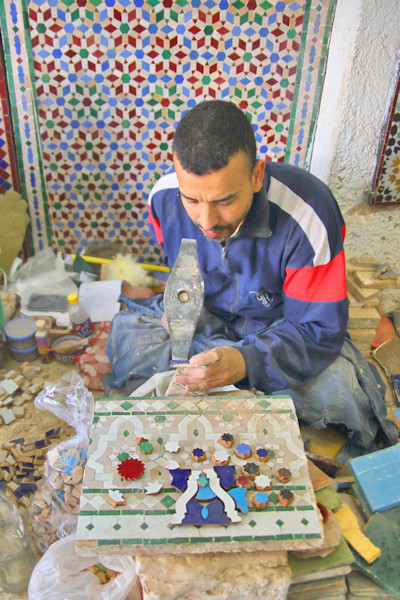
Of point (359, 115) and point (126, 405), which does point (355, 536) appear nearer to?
point (126, 405)

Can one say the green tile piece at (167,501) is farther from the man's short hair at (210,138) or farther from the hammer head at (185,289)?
the man's short hair at (210,138)

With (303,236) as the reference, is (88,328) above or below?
below

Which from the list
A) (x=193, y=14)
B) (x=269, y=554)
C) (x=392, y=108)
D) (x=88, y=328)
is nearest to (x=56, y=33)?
(x=193, y=14)

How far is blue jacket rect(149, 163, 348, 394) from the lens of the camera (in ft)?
6.88

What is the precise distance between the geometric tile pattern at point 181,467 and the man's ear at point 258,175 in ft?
2.53

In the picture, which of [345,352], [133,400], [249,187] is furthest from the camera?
[345,352]

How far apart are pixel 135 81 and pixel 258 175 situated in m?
1.29

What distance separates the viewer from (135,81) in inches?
114

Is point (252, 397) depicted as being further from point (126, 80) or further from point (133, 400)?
point (126, 80)

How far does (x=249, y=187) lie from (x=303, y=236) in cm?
35

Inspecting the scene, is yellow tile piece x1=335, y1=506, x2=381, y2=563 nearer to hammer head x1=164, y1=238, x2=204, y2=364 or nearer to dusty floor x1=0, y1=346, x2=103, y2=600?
hammer head x1=164, y1=238, x2=204, y2=364

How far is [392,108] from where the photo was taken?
274cm

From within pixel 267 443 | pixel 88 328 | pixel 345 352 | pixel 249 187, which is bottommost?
pixel 88 328

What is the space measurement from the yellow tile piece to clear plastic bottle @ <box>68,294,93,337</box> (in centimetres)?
177
